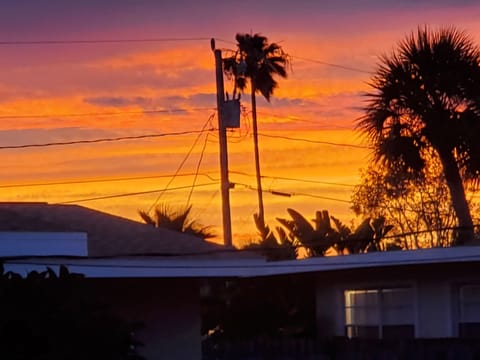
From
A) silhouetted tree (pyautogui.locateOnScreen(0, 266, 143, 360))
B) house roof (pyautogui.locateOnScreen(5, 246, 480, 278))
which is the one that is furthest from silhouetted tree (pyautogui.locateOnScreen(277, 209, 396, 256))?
silhouetted tree (pyautogui.locateOnScreen(0, 266, 143, 360))

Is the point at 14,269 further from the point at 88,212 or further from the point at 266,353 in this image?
the point at 88,212

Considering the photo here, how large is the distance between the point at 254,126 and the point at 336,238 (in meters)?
12.1

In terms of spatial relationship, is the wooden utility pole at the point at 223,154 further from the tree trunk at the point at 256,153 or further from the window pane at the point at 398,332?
the tree trunk at the point at 256,153

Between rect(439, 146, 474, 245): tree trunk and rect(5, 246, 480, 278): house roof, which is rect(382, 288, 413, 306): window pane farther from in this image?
rect(439, 146, 474, 245): tree trunk

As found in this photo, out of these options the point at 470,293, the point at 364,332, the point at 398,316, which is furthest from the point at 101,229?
the point at 470,293

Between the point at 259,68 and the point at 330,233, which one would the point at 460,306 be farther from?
the point at 259,68

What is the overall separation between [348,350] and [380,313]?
3926 millimetres

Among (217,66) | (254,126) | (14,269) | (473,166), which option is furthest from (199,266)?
(254,126)

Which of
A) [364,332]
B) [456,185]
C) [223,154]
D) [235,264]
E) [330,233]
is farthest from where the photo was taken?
[330,233]

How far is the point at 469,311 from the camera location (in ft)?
72.4

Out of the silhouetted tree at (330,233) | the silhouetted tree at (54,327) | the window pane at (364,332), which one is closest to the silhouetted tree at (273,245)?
the silhouetted tree at (330,233)

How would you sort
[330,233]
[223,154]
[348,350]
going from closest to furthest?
[348,350]
[223,154]
[330,233]

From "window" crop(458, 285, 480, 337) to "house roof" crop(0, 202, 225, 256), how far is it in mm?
4551

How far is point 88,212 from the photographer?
1025 inches
